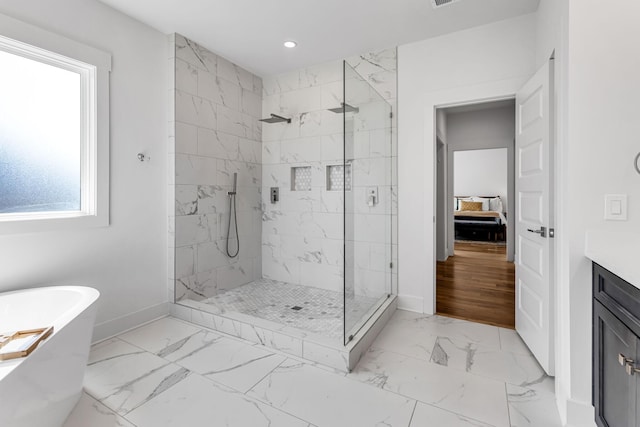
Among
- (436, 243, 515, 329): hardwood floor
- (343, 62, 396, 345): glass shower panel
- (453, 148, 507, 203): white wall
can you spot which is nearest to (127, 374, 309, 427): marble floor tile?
(343, 62, 396, 345): glass shower panel

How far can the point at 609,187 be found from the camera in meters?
1.44

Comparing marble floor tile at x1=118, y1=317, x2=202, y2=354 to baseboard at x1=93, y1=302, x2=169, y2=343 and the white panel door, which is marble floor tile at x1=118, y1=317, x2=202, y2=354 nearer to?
baseboard at x1=93, y1=302, x2=169, y2=343

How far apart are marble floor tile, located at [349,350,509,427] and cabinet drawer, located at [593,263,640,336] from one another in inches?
31.3

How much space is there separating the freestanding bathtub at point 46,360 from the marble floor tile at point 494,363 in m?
2.15

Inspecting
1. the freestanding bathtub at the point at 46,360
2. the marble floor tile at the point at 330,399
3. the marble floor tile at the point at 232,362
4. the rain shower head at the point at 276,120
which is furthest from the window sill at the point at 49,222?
the rain shower head at the point at 276,120

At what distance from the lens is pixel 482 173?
872 centimetres

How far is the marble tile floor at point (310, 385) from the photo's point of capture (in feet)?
5.20

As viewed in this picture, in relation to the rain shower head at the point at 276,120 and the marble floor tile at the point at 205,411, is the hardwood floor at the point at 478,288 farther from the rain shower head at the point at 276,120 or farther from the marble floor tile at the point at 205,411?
the rain shower head at the point at 276,120

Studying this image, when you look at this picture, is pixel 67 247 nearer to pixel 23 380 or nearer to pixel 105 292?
pixel 105 292

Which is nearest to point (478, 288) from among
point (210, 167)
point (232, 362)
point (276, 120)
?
point (232, 362)

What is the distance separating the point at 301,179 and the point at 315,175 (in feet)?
0.76

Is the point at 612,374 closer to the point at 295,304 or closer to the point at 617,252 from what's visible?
the point at 617,252

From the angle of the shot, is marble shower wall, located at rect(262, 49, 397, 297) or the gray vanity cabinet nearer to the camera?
the gray vanity cabinet

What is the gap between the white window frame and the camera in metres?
2.10
